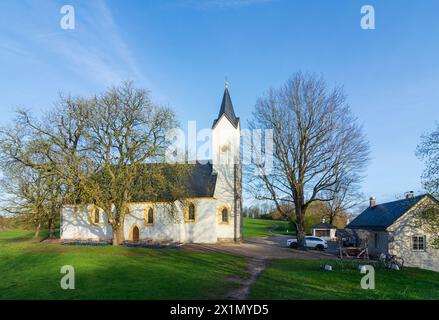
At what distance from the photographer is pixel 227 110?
1540 inches

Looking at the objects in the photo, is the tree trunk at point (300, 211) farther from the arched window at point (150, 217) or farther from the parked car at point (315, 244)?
the arched window at point (150, 217)

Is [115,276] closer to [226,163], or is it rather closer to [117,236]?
[117,236]

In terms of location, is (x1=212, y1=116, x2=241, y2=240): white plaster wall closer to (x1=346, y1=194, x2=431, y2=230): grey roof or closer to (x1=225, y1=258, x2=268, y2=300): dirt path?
(x1=346, y1=194, x2=431, y2=230): grey roof

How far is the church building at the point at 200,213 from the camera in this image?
34.5 meters

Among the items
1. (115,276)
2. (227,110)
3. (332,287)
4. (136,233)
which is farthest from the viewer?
(227,110)

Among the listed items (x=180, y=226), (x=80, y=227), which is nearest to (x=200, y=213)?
(x=180, y=226)

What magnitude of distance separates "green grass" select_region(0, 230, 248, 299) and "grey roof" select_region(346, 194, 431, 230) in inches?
663

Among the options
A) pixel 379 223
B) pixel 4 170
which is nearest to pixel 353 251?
pixel 379 223

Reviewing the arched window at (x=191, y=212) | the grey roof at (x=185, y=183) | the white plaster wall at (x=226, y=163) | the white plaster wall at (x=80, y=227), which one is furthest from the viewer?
the white plaster wall at (x=80, y=227)

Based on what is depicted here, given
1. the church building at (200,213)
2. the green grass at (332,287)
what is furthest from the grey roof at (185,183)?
the green grass at (332,287)

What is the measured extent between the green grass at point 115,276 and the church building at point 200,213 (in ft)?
44.2

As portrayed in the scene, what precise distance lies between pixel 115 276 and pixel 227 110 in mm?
28407

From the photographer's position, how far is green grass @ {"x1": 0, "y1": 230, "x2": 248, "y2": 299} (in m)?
11.0

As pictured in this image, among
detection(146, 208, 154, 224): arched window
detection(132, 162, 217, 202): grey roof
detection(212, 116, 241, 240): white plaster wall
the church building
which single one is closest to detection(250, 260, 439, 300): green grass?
detection(132, 162, 217, 202): grey roof
